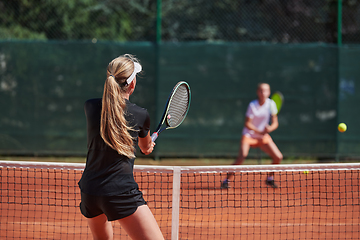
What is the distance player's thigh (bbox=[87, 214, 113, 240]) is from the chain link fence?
8038mm

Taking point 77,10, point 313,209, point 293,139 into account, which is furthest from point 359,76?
point 77,10

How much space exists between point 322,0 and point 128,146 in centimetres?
893

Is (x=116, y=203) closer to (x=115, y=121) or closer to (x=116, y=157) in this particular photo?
(x=116, y=157)

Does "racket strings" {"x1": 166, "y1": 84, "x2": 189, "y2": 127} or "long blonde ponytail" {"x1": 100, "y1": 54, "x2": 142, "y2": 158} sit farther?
"racket strings" {"x1": 166, "y1": 84, "x2": 189, "y2": 127}

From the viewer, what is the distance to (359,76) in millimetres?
7352

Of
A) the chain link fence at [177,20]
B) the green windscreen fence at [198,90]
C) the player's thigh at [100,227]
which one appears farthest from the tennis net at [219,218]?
the chain link fence at [177,20]

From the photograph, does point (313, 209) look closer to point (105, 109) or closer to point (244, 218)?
point (244, 218)

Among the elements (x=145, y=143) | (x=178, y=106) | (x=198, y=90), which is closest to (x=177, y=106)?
(x=178, y=106)

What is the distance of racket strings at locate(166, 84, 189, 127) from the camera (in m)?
2.91

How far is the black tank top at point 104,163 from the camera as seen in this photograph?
2031mm

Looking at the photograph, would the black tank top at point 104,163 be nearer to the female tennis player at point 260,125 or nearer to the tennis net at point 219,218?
the tennis net at point 219,218

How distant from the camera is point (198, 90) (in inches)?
289

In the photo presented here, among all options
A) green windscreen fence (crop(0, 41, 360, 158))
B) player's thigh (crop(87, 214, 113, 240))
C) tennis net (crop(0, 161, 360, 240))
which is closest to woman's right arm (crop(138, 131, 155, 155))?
player's thigh (crop(87, 214, 113, 240))

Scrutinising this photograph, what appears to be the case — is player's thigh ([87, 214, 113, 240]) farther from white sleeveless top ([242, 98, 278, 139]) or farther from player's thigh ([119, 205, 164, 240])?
white sleeveless top ([242, 98, 278, 139])
